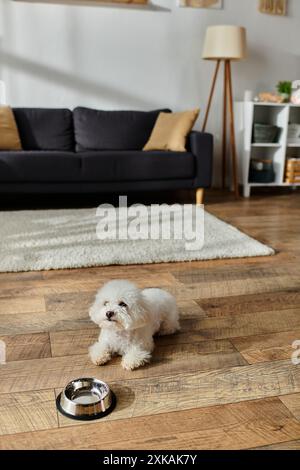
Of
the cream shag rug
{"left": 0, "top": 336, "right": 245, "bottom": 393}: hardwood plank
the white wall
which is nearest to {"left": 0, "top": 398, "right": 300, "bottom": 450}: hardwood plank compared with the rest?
{"left": 0, "top": 336, "right": 245, "bottom": 393}: hardwood plank

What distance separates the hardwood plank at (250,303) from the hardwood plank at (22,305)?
2.02ft

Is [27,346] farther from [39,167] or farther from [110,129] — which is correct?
[110,129]

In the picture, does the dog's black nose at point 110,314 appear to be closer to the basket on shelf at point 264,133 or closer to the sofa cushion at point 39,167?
the sofa cushion at point 39,167

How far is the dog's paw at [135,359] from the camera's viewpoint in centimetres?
134

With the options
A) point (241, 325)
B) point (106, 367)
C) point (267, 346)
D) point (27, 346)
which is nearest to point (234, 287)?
point (241, 325)

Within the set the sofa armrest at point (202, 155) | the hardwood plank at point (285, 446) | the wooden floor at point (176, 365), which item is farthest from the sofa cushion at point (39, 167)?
the hardwood plank at point (285, 446)

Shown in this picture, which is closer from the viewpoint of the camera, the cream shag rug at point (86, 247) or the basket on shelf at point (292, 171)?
the cream shag rug at point (86, 247)

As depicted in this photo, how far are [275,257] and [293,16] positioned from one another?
3.12 meters

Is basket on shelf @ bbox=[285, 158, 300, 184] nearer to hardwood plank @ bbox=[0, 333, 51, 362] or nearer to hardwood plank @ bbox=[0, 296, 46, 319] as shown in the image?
hardwood plank @ bbox=[0, 296, 46, 319]

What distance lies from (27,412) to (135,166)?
8.22 ft

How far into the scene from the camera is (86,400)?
1188mm

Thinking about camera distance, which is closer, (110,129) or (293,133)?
(110,129)

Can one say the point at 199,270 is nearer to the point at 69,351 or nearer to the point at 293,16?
the point at 69,351
